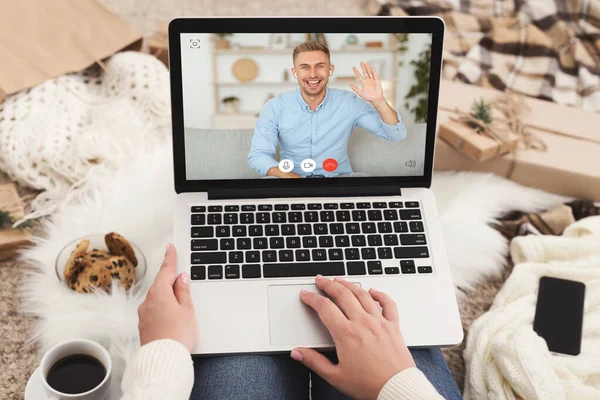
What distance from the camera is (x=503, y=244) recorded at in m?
0.97

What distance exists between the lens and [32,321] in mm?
831

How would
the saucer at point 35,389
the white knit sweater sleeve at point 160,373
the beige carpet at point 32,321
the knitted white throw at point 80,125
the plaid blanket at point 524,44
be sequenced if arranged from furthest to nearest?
the plaid blanket at point 524,44 → the knitted white throw at point 80,125 → the beige carpet at point 32,321 → the saucer at point 35,389 → the white knit sweater sleeve at point 160,373

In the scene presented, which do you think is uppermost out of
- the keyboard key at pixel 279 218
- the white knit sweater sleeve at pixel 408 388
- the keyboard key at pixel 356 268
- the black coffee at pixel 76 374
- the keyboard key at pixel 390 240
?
the keyboard key at pixel 279 218

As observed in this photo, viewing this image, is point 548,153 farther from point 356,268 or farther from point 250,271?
point 250,271

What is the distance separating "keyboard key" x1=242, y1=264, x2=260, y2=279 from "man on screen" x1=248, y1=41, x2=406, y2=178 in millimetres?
137

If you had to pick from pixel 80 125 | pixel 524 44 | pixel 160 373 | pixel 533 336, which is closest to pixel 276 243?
pixel 160 373

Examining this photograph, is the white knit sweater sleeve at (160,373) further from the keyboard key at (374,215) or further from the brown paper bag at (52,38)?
the brown paper bag at (52,38)

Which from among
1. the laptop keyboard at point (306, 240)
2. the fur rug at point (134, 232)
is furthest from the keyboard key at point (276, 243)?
the fur rug at point (134, 232)

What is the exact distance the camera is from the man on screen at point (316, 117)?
0.77m

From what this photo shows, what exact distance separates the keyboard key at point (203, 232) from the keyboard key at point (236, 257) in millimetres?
40

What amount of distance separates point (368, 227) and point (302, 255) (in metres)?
0.10

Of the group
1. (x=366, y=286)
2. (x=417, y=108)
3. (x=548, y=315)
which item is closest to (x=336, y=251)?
(x=366, y=286)

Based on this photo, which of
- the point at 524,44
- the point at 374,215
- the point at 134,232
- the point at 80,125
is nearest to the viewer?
the point at 374,215

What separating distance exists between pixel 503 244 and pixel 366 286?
35 cm
